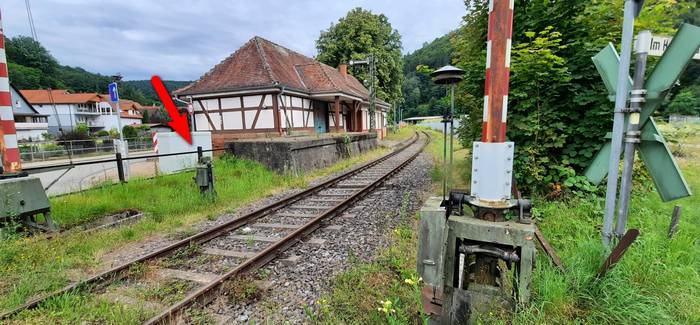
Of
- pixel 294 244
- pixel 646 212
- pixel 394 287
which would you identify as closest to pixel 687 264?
pixel 646 212

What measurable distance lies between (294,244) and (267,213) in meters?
1.81

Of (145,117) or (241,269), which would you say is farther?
(145,117)

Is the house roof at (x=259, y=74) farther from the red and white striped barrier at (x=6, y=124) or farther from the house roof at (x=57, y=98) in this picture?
the house roof at (x=57, y=98)

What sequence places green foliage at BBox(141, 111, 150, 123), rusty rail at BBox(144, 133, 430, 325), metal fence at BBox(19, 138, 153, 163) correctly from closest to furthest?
rusty rail at BBox(144, 133, 430, 325) → metal fence at BBox(19, 138, 153, 163) → green foliage at BBox(141, 111, 150, 123)

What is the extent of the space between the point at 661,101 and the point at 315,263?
363 centimetres

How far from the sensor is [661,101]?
7.31 feet

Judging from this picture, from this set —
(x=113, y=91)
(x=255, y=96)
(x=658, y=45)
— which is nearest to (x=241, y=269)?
(x=658, y=45)

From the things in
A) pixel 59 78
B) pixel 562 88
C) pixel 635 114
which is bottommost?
pixel 635 114

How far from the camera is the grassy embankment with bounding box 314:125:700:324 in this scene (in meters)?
2.24

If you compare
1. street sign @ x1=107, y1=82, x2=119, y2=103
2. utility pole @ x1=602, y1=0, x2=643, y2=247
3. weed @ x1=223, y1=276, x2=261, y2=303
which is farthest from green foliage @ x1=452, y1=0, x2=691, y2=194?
street sign @ x1=107, y1=82, x2=119, y2=103

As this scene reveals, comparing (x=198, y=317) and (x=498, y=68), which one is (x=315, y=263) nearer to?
(x=198, y=317)

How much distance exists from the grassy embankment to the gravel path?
0.27 m

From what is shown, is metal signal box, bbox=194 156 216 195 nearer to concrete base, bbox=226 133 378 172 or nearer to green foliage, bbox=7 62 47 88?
concrete base, bbox=226 133 378 172

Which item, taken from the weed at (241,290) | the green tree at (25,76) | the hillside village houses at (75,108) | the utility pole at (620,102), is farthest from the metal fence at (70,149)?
the green tree at (25,76)
